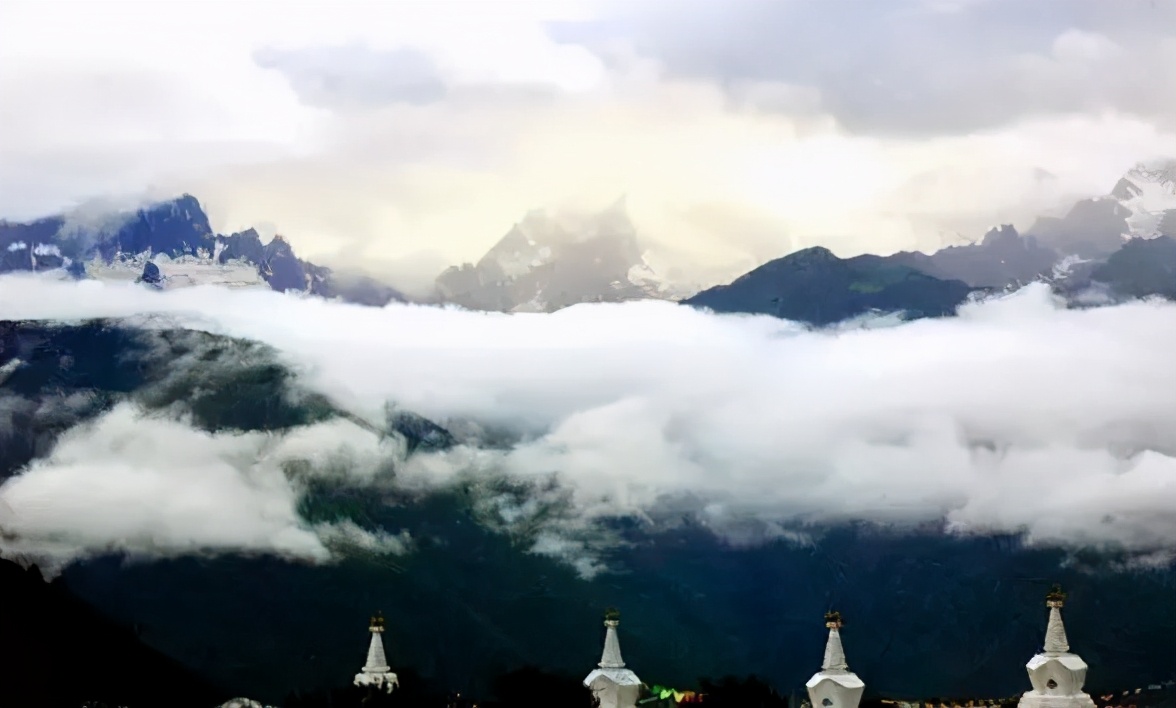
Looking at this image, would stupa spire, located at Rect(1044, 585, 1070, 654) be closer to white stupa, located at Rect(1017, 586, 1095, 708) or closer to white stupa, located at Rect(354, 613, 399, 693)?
white stupa, located at Rect(1017, 586, 1095, 708)

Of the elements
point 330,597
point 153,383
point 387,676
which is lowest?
point 387,676

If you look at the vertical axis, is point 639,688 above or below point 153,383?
below

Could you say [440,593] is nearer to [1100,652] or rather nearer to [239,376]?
[239,376]

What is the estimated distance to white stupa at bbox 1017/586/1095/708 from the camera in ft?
88.9

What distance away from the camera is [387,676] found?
29109mm

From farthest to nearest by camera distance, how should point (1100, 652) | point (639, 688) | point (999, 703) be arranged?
point (1100, 652) → point (999, 703) → point (639, 688)

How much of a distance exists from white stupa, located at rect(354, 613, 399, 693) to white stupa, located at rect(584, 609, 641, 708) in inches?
135

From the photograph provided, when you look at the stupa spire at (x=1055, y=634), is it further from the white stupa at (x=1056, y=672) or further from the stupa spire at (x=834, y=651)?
the stupa spire at (x=834, y=651)

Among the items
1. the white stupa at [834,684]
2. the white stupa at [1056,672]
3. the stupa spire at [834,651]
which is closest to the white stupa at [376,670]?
the white stupa at [834,684]

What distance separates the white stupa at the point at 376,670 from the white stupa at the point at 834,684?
700 centimetres

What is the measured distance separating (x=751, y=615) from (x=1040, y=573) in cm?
643

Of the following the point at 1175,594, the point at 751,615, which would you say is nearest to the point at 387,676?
the point at 751,615

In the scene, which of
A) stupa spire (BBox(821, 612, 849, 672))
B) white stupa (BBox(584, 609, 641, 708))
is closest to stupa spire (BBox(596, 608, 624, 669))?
white stupa (BBox(584, 609, 641, 708))

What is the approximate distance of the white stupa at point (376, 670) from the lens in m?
28.6
